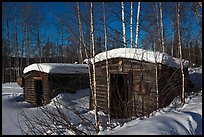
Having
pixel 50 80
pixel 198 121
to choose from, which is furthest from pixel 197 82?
pixel 198 121

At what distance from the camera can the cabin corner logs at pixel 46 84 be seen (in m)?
14.9

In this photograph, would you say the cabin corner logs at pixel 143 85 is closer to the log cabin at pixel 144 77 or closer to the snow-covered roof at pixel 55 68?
the log cabin at pixel 144 77

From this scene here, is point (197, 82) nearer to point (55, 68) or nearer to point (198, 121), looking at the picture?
point (55, 68)

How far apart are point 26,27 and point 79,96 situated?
68.7ft

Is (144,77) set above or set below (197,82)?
above

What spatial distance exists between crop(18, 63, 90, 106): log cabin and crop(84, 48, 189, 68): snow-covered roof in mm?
5052

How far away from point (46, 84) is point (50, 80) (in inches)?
16.2

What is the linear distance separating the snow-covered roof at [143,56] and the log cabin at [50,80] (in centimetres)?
505

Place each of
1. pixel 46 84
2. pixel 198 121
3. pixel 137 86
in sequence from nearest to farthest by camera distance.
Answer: pixel 198 121
pixel 137 86
pixel 46 84

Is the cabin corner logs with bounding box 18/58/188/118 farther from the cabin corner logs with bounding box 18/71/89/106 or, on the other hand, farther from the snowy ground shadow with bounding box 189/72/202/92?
the cabin corner logs with bounding box 18/71/89/106

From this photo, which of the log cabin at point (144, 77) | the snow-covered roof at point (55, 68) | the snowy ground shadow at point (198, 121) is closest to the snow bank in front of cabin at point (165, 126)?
the snowy ground shadow at point (198, 121)

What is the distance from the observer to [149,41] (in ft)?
27.6

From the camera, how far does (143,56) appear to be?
8.62 metres

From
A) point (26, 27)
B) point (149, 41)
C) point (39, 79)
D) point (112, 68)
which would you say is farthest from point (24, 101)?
point (26, 27)
